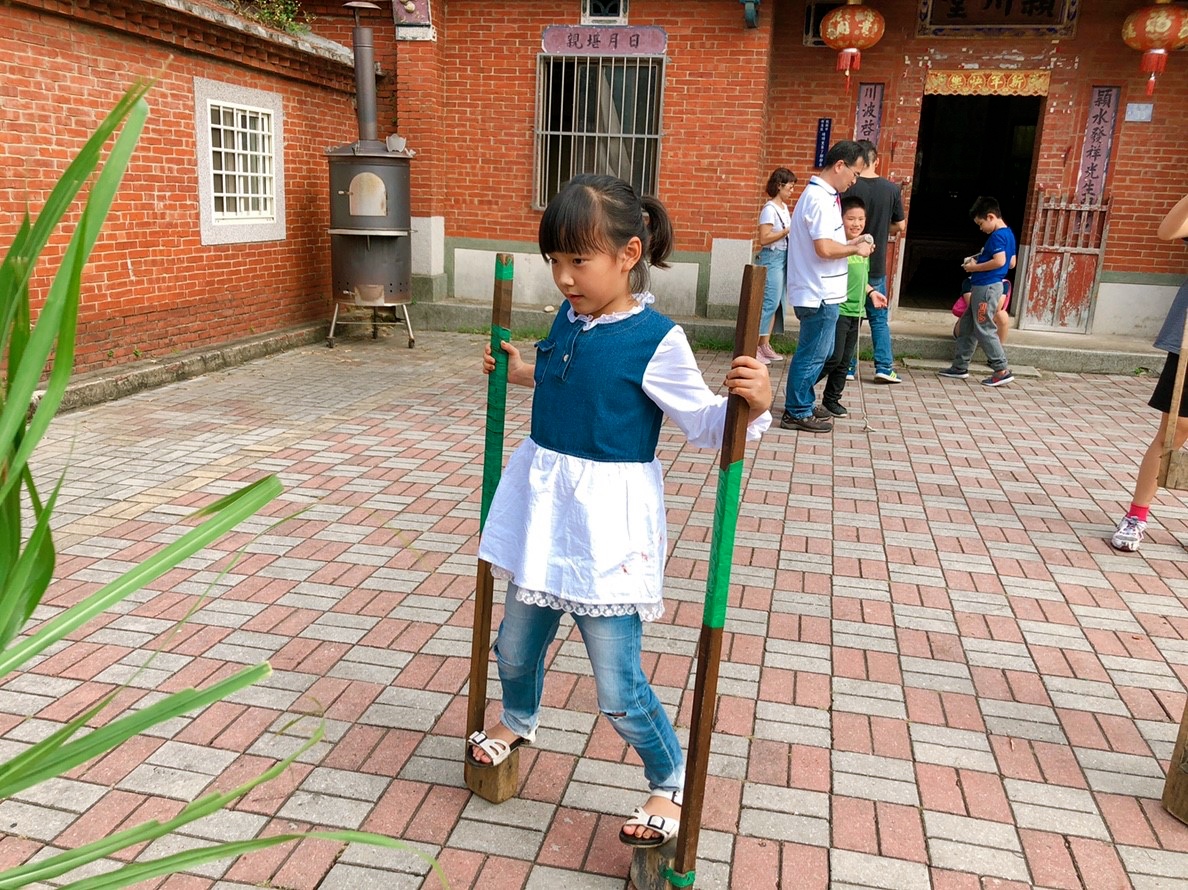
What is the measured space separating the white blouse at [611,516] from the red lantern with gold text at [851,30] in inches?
330

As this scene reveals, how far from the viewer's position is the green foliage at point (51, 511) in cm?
86

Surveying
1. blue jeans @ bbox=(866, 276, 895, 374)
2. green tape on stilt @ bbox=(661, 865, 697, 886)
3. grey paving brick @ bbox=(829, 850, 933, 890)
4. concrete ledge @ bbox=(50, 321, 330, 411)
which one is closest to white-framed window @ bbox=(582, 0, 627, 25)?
blue jeans @ bbox=(866, 276, 895, 374)

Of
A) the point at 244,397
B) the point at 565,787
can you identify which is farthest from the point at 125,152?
the point at 244,397

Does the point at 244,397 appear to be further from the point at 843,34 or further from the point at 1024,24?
the point at 1024,24

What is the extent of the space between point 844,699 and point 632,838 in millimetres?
1233

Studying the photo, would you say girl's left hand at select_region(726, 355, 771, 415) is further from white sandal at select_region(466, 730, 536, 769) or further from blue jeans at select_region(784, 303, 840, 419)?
blue jeans at select_region(784, 303, 840, 419)

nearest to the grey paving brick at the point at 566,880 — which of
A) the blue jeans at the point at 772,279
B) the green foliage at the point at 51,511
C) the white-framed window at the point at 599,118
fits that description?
the green foliage at the point at 51,511

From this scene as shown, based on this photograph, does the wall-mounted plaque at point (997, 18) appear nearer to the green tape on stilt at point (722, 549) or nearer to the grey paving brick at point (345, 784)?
the green tape on stilt at point (722, 549)

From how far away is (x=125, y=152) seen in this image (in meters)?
0.85

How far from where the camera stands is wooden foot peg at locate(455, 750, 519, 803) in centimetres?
256

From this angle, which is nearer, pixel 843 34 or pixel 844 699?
pixel 844 699

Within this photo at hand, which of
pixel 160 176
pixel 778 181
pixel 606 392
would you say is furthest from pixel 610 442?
pixel 778 181

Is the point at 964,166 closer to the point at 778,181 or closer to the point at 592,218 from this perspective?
the point at 778,181

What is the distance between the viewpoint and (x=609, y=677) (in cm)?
223
